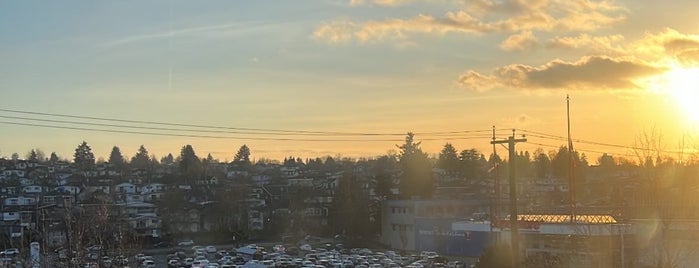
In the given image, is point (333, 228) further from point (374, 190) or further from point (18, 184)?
point (18, 184)

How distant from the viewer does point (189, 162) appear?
68.1 metres

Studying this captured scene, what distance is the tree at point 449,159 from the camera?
65.8 meters

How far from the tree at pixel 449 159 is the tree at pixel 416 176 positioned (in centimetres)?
872

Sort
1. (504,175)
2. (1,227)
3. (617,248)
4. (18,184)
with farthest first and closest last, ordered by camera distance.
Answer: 1. (504,175)
2. (18,184)
3. (1,227)
4. (617,248)

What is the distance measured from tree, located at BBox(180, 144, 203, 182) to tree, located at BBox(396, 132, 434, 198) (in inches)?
766

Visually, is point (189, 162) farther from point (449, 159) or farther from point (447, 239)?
point (447, 239)

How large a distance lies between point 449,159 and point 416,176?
44.9ft

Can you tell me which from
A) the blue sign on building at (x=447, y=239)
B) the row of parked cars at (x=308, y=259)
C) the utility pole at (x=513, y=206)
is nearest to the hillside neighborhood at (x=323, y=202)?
the blue sign on building at (x=447, y=239)

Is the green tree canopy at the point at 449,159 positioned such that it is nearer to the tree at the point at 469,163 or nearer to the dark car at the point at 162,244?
the tree at the point at 469,163

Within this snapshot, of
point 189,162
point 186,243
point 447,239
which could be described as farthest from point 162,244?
point 189,162

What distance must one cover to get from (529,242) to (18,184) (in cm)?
4308

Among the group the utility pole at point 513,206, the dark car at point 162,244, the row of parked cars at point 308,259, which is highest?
the utility pole at point 513,206

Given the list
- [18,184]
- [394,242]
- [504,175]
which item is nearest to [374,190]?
[394,242]

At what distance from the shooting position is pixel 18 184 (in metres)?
57.2
